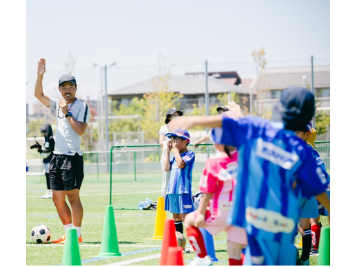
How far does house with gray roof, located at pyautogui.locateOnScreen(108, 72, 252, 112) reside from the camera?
71.6 meters

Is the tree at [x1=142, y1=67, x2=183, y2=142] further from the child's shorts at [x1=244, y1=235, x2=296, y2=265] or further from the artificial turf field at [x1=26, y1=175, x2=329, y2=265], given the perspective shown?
the child's shorts at [x1=244, y1=235, x2=296, y2=265]

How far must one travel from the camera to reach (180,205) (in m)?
6.51

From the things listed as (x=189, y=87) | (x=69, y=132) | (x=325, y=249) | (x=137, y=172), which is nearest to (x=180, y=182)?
(x=69, y=132)

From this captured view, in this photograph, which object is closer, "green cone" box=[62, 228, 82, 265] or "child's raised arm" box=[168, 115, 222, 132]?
"child's raised arm" box=[168, 115, 222, 132]

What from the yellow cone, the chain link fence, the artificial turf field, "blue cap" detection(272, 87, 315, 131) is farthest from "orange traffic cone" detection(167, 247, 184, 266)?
the chain link fence

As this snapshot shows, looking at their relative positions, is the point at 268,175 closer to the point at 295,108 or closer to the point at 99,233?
the point at 295,108

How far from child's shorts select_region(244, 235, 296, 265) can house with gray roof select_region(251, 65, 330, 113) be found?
24618mm

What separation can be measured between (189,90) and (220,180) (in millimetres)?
69500

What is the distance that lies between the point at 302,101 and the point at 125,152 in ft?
53.7

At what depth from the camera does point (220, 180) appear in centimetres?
432

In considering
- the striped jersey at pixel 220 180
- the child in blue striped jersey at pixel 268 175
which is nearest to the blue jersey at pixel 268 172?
the child in blue striped jersey at pixel 268 175
